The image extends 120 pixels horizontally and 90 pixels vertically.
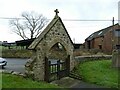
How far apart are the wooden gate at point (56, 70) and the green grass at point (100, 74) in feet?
3.88

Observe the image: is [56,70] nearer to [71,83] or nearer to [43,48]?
[71,83]

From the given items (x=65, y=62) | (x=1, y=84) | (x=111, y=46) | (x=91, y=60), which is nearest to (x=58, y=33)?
(x=65, y=62)

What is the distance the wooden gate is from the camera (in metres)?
16.7

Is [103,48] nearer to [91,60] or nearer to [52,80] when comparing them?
[91,60]

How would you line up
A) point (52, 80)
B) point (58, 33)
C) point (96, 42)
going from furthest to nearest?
point (96, 42) → point (58, 33) → point (52, 80)

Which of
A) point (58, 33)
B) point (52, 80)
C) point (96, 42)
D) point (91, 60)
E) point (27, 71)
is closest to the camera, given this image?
point (27, 71)

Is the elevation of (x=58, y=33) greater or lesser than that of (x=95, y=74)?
greater

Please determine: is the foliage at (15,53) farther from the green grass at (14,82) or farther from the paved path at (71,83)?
the green grass at (14,82)

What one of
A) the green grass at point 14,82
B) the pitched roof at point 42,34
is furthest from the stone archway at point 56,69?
the green grass at point 14,82

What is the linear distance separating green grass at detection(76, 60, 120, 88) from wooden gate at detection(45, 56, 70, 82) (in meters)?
1.18

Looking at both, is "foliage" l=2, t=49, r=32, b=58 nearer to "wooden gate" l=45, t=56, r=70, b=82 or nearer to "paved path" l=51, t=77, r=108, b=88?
"wooden gate" l=45, t=56, r=70, b=82

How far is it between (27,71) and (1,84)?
3173 mm

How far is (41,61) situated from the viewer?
1653cm

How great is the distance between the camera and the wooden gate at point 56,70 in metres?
16.7
